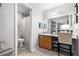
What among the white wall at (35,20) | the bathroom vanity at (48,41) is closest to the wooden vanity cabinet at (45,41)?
the bathroom vanity at (48,41)

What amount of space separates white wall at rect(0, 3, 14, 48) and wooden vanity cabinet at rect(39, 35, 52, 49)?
1.64 meters

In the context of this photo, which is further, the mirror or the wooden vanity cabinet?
the wooden vanity cabinet

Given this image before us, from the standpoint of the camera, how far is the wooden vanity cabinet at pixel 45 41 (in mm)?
3289

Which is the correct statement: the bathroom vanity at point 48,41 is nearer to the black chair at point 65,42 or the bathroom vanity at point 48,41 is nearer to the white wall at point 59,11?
the black chair at point 65,42

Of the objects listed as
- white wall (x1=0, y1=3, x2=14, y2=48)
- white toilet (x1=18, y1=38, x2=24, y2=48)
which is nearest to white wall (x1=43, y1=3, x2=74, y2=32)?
white wall (x1=0, y1=3, x2=14, y2=48)

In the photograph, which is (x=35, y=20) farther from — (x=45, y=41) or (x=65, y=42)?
(x=65, y=42)

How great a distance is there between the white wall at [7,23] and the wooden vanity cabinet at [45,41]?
5.38ft

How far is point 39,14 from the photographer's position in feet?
10.6

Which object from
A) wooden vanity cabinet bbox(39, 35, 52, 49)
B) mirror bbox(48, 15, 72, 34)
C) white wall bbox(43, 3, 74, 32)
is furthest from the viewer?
wooden vanity cabinet bbox(39, 35, 52, 49)

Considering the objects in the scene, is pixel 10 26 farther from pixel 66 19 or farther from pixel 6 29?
pixel 66 19

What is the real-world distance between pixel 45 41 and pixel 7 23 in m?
1.95

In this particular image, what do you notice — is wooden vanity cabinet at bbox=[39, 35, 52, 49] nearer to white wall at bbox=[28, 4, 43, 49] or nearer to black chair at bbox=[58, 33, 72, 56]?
white wall at bbox=[28, 4, 43, 49]

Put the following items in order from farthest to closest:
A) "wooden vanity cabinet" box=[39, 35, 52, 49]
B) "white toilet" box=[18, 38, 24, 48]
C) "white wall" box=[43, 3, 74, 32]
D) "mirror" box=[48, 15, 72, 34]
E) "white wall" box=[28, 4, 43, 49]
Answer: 1. "white toilet" box=[18, 38, 24, 48]
2. "wooden vanity cabinet" box=[39, 35, 52, 49]
3. "white wall" box=[28, 4, 43, 49]
4. "mirror" box=[48, 15, 72, 34]
5. "white wall" box=[43, 3, 74, 32]

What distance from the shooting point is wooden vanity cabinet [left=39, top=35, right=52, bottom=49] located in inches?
129
